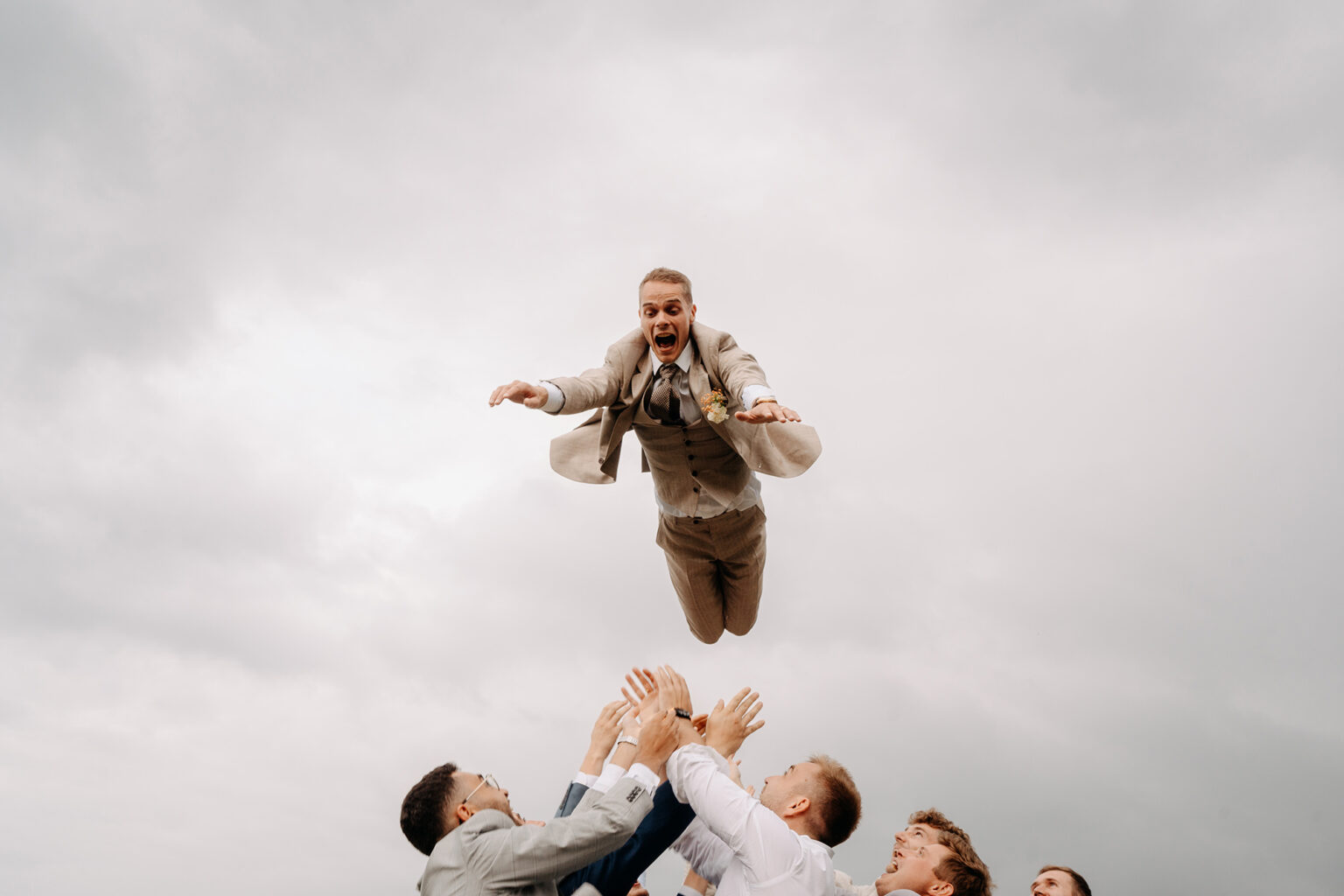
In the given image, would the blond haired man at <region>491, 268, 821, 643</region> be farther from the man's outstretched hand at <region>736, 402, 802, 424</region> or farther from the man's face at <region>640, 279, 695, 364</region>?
the man's outstretched hand at <region>736, 402, 802, 424</region>

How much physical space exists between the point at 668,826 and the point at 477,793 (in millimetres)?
853

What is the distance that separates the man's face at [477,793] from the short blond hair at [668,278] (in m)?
4.64

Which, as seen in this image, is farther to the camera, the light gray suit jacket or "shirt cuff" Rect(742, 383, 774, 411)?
"shirt cuff" Rect(742, 383, 774, 411)

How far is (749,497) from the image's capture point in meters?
9.04

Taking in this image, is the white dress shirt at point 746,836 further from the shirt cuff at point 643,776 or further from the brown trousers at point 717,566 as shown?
the brown trousers at point 717,566

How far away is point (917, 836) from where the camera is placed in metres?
5.09

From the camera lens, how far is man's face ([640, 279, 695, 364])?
8008 mm

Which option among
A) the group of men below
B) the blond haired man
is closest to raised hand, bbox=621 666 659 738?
the group of men below

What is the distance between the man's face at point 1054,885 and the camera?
5.25 m

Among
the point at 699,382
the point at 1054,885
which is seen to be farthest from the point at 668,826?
the point at 699,382

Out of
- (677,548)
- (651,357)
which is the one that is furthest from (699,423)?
Result: (677,548)

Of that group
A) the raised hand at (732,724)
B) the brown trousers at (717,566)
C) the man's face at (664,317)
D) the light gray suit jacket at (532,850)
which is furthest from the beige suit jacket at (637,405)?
the light gray suit jacket at (532,850)

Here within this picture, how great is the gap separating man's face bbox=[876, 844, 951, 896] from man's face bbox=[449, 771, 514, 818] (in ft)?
6.45

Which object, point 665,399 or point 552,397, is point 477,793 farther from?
point 665,399
